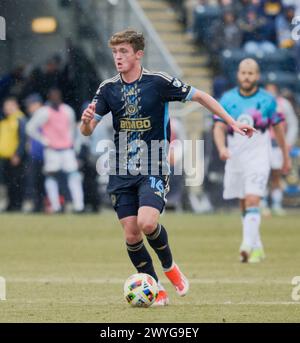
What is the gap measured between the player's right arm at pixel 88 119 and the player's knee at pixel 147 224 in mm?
935

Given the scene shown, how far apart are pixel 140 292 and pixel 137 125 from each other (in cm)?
148

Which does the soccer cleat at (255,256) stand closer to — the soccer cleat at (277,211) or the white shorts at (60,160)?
the soccer cleat at (277,211)

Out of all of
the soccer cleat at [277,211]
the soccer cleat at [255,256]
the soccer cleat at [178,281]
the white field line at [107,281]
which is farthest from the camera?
the soccer cleat at [277,211]

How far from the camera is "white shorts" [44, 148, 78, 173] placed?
23.3m

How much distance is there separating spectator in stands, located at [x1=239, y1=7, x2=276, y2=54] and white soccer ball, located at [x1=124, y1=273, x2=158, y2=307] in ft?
54.0

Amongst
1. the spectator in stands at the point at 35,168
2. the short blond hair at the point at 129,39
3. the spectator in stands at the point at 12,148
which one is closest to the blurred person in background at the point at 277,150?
the spectator in stands at the point at 35,168

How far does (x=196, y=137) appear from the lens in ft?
79.7

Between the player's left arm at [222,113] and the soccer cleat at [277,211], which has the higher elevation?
the player's left arm at [222,113]

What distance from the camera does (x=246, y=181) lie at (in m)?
14.6

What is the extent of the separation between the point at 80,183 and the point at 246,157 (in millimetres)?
8894

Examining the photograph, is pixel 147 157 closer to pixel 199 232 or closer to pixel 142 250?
pixel 142 250

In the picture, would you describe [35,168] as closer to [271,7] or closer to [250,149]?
[271,7]

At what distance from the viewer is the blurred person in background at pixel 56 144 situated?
75.9 ft

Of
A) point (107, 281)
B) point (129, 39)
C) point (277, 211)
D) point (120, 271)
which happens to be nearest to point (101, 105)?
point (129, 39)
